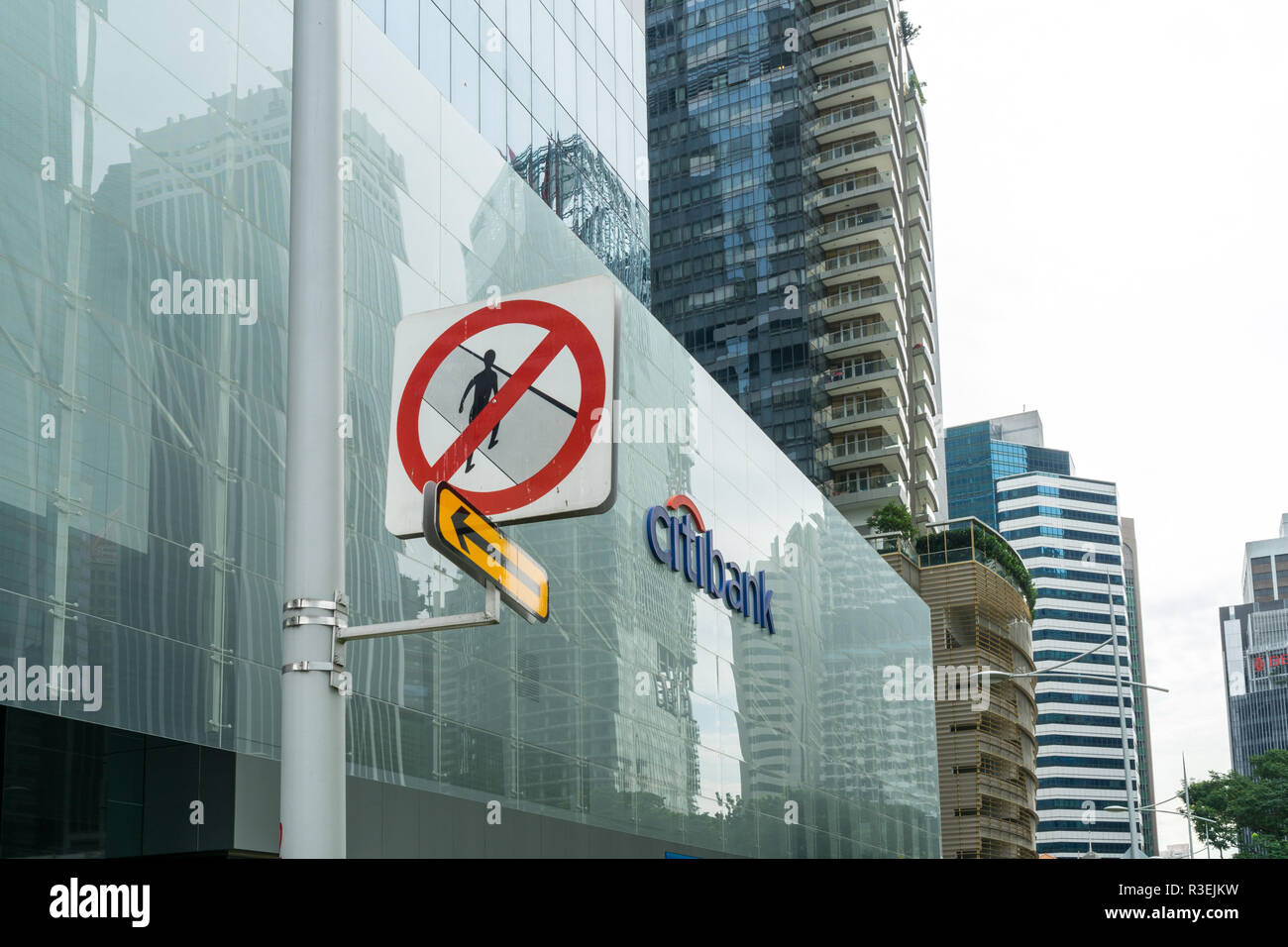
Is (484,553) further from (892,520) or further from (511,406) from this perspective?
(892,520)

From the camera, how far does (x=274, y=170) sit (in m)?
16.6

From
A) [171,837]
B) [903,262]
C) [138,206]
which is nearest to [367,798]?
[171,837]

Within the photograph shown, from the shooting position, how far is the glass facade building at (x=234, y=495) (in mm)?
→ 13070

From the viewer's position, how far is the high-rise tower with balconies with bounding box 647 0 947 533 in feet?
312

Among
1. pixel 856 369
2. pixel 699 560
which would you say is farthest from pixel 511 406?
pixel 856 369

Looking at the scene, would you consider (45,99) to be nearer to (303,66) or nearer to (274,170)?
(274,170)

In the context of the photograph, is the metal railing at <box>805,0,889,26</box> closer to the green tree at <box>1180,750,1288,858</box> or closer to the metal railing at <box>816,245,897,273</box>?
the metal railing at <box>816,245,897,273</box>

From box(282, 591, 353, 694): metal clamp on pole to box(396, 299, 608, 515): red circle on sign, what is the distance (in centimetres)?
74

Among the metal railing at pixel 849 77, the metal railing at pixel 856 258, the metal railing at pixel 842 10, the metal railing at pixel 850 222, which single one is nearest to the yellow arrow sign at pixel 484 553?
the metal railing at pixel 856 258

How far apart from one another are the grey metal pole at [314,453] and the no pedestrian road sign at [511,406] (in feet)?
1.71

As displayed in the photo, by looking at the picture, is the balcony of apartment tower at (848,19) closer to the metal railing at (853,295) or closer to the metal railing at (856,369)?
the metal railing at (853,295)

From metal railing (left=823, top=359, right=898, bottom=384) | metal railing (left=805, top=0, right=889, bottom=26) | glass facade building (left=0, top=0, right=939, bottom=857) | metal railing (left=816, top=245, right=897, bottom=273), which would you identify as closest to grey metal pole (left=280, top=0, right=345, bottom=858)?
glass facade building (left=0, top=0, right=939, bottom=857)
